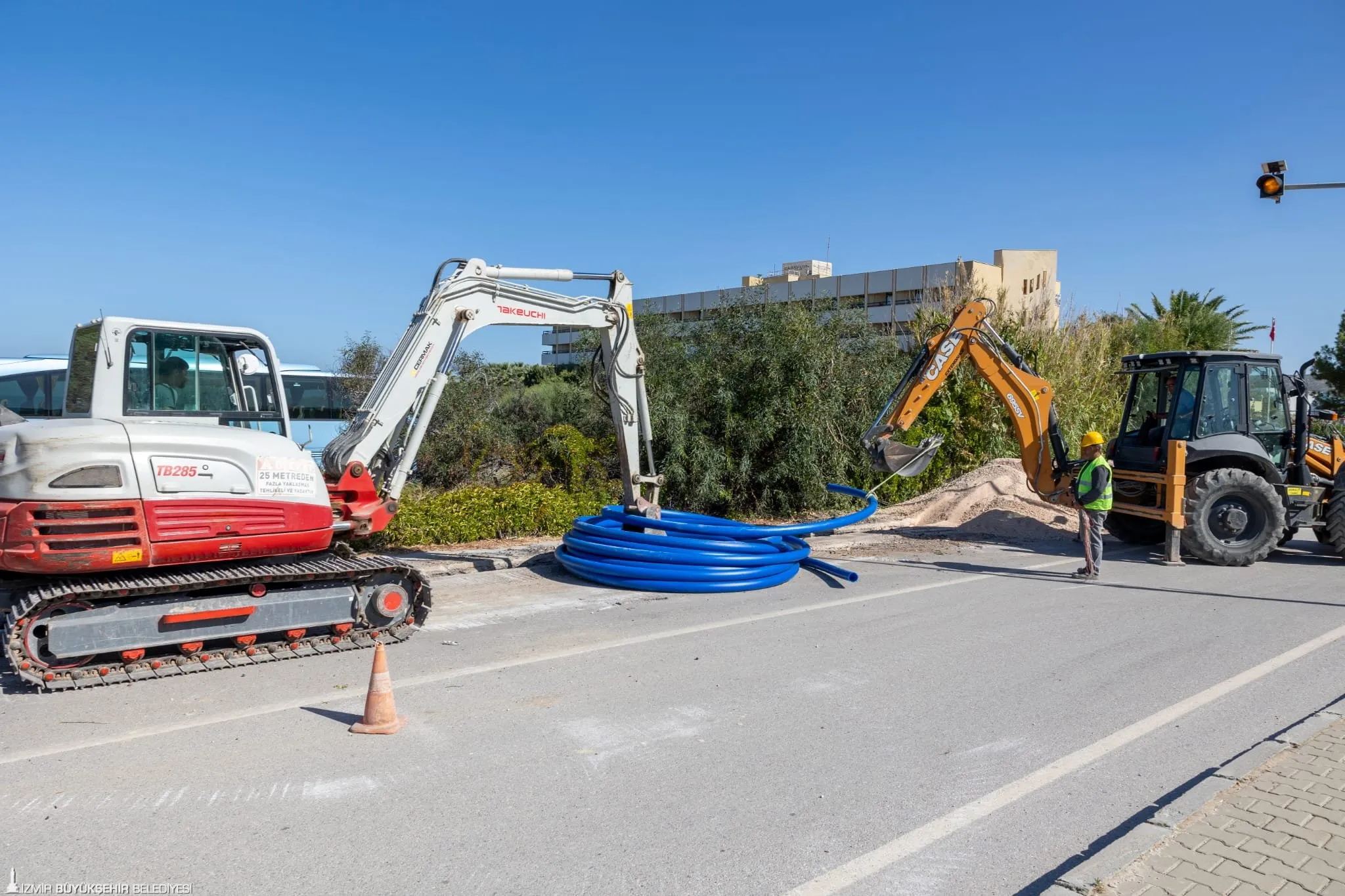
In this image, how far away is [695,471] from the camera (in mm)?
18266

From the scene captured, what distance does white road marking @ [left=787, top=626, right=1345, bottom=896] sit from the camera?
4070 millimetres

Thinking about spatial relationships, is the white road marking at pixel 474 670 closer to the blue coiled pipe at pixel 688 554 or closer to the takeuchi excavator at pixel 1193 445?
the blue coiled pipe at pixel 688 554

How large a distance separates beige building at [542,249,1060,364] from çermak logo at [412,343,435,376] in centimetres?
1143

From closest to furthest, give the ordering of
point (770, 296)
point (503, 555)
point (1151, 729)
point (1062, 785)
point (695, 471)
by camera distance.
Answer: point (1062, 785) → point (1151, 729) → point (503, 555) → point (695, 471) → point (770, 296)

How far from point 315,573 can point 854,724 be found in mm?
4434

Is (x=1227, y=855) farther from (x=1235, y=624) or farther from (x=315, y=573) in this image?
(x=315, y=573)

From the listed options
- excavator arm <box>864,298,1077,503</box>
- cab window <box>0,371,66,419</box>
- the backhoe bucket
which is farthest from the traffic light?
cab window <box>0,371,66,419</box>

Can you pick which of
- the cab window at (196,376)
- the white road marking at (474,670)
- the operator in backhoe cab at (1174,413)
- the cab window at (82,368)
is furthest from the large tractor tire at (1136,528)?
the cab window at (82,368)

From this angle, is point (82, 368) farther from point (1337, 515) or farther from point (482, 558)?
point (1337, 515)

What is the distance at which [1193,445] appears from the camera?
496 inches

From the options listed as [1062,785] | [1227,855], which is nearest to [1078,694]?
[1062,785]

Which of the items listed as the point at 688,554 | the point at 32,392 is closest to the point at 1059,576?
the point at 688,554

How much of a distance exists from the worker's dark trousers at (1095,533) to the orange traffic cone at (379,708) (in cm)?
878

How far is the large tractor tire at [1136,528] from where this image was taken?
14078mm
